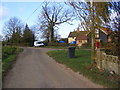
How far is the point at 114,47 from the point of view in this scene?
945cm

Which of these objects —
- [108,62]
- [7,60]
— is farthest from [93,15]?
[7,60]

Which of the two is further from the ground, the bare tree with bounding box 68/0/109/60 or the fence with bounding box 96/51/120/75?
the bare tree with bounding box 68/0/109/60

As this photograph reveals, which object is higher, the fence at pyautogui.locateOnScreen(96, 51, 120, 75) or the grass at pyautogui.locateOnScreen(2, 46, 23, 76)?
the fence at pyautogui.locateOnScreen(96, 51, 120, 75)

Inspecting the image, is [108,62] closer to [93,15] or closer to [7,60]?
[93,15]

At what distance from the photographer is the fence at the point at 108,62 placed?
342 inches

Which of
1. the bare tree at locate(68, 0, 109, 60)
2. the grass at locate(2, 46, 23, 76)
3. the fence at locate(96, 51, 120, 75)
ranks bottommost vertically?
the grass at locate(2, 46, 23, 76)

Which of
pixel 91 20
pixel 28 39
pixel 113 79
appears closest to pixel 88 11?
pixel 91 20

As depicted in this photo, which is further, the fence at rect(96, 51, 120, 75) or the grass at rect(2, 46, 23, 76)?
the grass at rect(2, 46, 23, 76)

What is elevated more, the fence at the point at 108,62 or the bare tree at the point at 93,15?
the bare tree at the point at 93,15

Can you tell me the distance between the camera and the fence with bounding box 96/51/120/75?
867 cm

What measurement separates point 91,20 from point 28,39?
4924 cm

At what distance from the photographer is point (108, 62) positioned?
9508 millimetres

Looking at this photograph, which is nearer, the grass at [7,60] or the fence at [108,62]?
the fence at [108,62]

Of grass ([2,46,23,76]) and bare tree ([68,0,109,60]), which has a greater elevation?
bare tree ([68,0,109,60])
